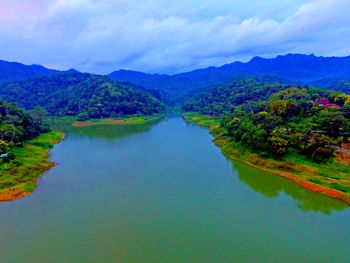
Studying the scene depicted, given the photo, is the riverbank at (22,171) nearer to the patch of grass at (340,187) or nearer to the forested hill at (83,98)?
the patch of grass at (340,187)

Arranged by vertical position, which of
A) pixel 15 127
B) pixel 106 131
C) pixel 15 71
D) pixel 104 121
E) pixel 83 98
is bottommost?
pixel 106 131

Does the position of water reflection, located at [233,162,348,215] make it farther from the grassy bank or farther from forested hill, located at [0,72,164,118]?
forested hill, located at [0,72,164,118]

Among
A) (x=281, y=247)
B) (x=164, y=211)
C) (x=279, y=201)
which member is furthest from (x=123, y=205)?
(x=279, y=201)

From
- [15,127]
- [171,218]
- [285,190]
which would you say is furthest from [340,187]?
[15,127]

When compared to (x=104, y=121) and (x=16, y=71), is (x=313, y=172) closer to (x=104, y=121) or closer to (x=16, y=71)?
(x=104, y=121)

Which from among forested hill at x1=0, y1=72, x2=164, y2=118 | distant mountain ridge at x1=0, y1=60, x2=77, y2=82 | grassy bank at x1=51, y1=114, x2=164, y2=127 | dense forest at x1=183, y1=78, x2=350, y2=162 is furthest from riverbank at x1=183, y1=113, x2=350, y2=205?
distant mountain ridge at x1=0, y1=60, x2=77, y2=82

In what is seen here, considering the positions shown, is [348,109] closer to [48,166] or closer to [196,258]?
[196,258]
